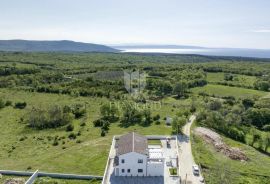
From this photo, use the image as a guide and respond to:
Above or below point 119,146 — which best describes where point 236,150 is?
below

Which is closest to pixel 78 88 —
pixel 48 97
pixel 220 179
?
pixel 48 97

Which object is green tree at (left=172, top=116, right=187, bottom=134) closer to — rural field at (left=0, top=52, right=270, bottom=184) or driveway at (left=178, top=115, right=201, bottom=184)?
rural field at (left=0, top=52, right=270, bottom=184)

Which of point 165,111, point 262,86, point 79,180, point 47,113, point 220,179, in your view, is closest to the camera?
point 220,179

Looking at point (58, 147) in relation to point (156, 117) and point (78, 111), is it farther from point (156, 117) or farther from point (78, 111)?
point (156, 117)

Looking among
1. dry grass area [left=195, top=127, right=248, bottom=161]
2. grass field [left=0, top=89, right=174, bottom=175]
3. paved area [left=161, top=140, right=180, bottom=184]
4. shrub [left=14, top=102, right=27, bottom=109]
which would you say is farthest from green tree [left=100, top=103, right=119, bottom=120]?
shrub [left=14, top=102, right=27, bottom=109]

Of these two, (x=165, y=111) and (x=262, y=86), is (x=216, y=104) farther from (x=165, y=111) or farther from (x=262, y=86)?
(x=262, y=86)

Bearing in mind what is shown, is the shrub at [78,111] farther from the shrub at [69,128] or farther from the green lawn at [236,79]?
the green lawn at [236,79]
